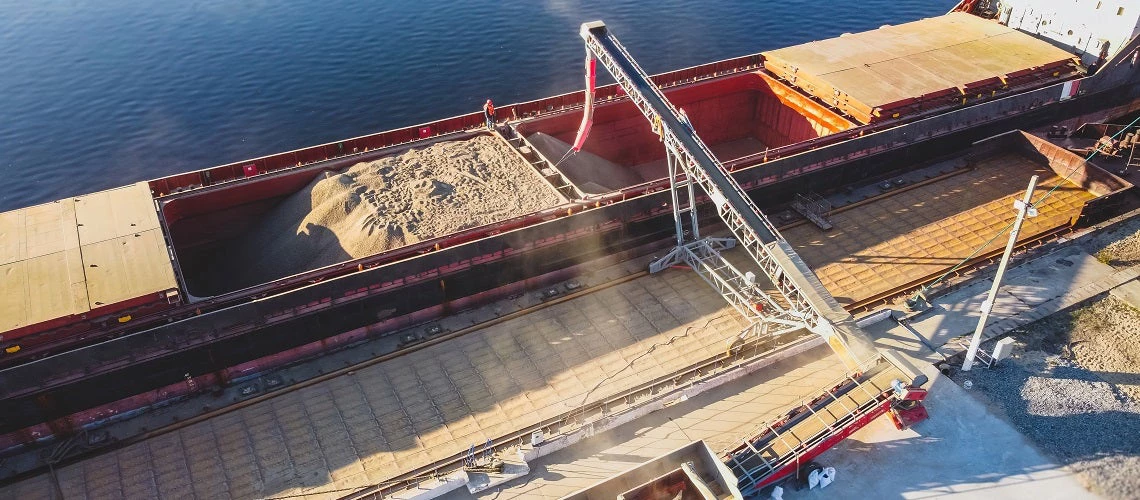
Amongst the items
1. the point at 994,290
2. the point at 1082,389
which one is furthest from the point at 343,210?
the point at 1082,389

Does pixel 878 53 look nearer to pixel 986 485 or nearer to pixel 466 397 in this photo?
pixel 986 485

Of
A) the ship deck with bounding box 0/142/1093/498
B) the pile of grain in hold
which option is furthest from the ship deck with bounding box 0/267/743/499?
the pile of grain in hold

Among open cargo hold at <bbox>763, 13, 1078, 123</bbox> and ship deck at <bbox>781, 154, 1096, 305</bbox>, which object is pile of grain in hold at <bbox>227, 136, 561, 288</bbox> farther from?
open cargo hold at <bbox>763, 13, 1078, 123</bbox>

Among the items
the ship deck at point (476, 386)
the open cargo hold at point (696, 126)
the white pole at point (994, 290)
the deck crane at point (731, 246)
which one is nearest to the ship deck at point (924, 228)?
the ship deck at point (476, 386)

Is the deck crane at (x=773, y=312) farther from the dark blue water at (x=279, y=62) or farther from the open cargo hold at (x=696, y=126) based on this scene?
the dark blue water at (x=279, y=62)

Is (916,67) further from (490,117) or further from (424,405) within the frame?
(424,405)

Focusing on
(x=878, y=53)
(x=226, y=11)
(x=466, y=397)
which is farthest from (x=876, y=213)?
(x=226, y=11)
